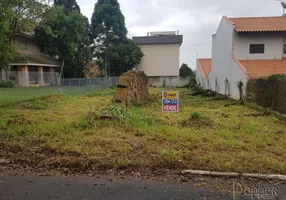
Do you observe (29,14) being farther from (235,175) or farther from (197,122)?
(235,175)

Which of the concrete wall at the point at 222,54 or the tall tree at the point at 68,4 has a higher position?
the tall tree at the point at 68,4

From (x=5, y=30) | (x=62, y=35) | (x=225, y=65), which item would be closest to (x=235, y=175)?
(x=5, y=30)

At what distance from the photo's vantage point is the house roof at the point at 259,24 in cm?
1806

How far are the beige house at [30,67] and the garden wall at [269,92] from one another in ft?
68.2

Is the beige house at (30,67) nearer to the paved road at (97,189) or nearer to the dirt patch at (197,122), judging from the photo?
the dirt patch at (197,122)

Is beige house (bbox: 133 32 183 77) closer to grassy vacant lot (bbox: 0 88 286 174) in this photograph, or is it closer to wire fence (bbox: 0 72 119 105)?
wire fence (bbox: 0 72 119 105)

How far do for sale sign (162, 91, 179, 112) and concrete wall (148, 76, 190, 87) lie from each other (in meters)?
29.5

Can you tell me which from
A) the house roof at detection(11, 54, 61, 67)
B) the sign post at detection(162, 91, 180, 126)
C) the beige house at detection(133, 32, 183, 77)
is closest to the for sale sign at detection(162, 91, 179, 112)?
the sign post at detection(162, 91, 180, 126)

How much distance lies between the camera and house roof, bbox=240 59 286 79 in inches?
605

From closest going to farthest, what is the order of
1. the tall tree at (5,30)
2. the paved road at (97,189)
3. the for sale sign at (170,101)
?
1. the paved road at (97,189)
2. the tall tree at (5,30)
3. the for sale sign at (170,101)

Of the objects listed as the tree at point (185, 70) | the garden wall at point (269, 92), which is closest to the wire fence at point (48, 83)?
the garden wall at point (269, 92)

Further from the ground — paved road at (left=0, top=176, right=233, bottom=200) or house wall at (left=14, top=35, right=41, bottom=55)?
house wall at (left=14, top=35, right=41, bottom=55)

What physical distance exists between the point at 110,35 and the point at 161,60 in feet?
31.4

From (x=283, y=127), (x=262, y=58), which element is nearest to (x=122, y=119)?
(x=283, y=127)
